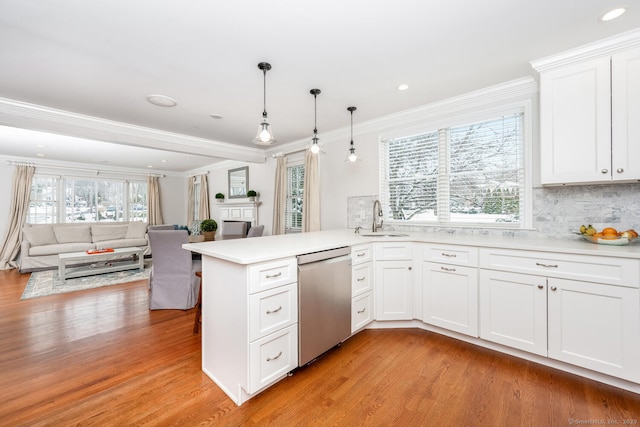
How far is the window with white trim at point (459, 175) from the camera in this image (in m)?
2.61

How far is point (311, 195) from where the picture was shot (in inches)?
163

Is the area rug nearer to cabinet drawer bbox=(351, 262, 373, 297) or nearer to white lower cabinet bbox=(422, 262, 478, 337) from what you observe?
cabinet drawer bbox=(351, 262, 373, 297)

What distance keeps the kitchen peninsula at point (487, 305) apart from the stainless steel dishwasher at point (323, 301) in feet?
0.21

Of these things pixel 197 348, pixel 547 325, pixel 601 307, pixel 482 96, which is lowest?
pixel 197 348

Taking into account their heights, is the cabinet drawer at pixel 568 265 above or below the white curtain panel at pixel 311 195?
below

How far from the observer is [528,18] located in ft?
5.51

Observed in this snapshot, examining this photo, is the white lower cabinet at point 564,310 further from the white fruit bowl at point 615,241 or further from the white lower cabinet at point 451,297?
the white fruit bowl at point 615,241

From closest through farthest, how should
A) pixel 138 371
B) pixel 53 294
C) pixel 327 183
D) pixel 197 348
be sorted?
1. pixel 138 371
2. pixel 197 348
3. pixel 53 294
4. pixel 327 183

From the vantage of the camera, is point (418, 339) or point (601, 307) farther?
point (418, 339)

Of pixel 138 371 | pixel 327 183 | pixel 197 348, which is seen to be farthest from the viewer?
pixel 327 183

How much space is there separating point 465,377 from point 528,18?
2.45 m

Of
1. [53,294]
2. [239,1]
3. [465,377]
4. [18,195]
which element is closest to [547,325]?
[465,377]

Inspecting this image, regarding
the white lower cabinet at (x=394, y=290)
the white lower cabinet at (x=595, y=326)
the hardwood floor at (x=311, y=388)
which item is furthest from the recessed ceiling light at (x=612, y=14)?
the hardwood floor at (x=311, y=388)

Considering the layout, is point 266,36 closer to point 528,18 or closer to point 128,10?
point 128,10
